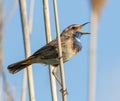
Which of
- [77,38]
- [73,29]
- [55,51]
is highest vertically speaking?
[73,29]

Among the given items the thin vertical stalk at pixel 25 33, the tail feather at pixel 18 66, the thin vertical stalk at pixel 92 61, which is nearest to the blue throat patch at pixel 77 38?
the tail feather at pixel 18 66

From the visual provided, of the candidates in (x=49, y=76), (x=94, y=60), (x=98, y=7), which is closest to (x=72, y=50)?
(x=49, y=76)

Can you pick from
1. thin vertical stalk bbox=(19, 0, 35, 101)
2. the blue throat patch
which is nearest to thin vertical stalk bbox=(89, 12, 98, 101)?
thin vertical stalk bbox=(19, 0, 35, 101)

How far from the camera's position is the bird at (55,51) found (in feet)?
11.4

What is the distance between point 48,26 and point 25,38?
0.65 feet

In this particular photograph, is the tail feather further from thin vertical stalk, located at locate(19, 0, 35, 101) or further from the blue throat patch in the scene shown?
the blue throat patch

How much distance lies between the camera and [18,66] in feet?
11.5

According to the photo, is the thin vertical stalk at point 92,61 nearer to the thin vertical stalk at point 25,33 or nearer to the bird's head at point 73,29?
the thin vertical stalk at point 25,33

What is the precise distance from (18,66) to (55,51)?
0.48 meters

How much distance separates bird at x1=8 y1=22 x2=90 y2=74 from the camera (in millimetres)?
3471

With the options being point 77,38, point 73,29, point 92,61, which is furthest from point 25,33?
point 73,29

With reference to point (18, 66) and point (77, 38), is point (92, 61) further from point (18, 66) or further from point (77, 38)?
point (77, 38)

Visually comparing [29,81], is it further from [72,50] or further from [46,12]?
[72,50]

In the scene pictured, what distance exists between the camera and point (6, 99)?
9.23 ft
